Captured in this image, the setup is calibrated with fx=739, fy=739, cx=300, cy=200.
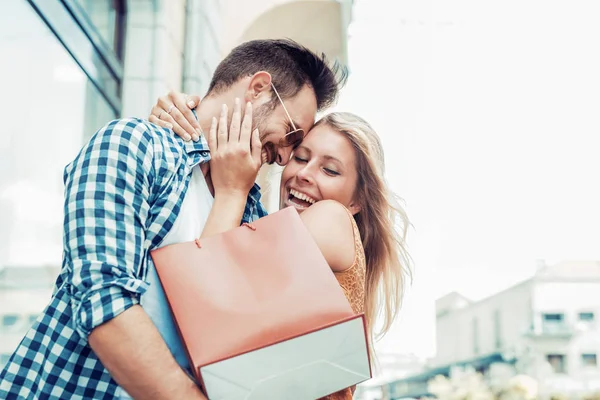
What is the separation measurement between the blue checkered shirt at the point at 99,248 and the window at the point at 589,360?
33.6 feet

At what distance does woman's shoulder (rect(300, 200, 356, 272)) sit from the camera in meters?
1.61

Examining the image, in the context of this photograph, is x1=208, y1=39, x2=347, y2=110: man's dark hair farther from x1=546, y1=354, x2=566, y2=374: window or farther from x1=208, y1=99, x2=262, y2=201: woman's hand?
x1=546, y1=354, x2=566, y2=374: window

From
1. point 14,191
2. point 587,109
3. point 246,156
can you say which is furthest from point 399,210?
point 587,109

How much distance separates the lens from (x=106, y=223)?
1283mm

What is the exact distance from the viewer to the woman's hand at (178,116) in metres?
1.63

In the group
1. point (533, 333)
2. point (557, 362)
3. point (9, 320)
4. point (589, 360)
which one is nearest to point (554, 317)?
point (533, 333)

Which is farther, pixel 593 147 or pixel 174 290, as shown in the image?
pixel 593 147

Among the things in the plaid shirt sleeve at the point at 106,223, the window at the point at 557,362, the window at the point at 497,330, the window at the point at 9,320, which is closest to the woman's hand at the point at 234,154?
the plaid shirt sleeve at the point at 106,223

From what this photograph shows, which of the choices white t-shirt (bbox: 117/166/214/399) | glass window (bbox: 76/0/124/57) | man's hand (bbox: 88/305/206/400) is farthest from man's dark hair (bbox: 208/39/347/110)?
glass window (bbox: 76/0/124/57)

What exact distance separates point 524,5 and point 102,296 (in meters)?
10.9

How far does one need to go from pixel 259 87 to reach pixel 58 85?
5.53 feet

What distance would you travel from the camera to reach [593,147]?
41.5 feet

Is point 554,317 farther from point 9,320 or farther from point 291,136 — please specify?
point 291,136

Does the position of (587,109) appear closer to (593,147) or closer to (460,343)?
(593,147)
